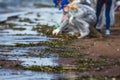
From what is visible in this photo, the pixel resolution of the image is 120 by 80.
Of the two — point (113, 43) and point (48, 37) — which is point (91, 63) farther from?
point (48, 37)

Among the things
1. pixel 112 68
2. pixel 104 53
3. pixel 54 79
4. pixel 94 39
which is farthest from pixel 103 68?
pixel 94 39

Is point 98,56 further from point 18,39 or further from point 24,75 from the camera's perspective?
point 18,39

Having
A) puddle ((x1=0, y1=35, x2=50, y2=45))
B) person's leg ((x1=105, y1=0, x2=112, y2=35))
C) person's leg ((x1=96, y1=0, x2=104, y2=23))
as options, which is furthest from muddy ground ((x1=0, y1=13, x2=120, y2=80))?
person's leg ((x1=96, y1=0, x2=104, y2=23))

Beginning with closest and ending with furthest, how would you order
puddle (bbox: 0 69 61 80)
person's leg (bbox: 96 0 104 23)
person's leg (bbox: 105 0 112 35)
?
puddle (bbox: 0 69 61 80), person's leg (bbox: 105 0 112 35), person's leg (bbox: 96 0 104 23)

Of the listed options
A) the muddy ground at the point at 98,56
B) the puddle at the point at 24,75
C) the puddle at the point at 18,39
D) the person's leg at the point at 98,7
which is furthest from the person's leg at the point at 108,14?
the puddle at the point at 24,75

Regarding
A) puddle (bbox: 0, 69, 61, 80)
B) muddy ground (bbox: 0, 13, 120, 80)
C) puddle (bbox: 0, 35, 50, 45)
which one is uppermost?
puddle (bbox: 0, 69, 61, 80)

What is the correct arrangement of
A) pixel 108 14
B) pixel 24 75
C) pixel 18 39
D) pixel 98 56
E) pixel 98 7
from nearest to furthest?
pixel 24 75
pixel 98 56
pixel 18 39
pixel 108 14
pixel 98 7

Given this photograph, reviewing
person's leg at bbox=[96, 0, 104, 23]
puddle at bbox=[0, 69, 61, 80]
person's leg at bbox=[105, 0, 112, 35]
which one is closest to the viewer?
puddle at bbox=[0, 69, 61, 80]

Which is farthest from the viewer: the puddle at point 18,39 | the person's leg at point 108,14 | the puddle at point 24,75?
the person's leg at point 108,14

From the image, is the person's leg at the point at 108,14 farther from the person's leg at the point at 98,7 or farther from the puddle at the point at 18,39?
the puddle at the point at 18,39

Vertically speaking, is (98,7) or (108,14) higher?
(98,7)

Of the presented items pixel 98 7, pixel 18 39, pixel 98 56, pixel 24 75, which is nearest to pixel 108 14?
pixel 98 7

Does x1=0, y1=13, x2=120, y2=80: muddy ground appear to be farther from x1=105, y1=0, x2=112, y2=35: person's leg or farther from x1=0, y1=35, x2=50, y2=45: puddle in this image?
x1=105, y1=0, x2=112, y2=35: person's leg

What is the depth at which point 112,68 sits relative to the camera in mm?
9430
